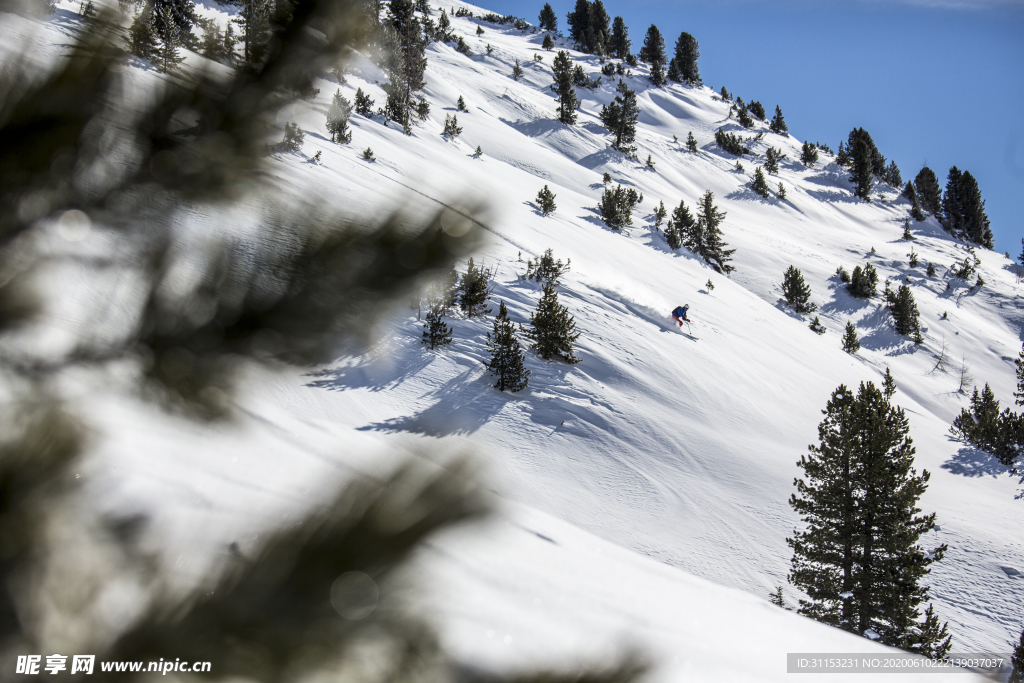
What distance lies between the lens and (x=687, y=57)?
59.4 m

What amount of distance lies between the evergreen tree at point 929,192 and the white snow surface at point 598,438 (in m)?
28.5

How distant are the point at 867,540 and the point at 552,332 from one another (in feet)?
20.2

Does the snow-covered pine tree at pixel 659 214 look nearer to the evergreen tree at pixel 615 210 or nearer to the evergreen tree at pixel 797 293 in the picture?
the evergreen tree at pixel 615 210

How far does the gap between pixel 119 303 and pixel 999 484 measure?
17014 millimetres

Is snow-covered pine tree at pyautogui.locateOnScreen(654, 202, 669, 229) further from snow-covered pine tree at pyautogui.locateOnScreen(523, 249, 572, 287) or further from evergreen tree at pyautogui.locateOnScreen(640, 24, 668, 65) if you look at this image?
evergreen tree at pyautogui.locateOnScreen(640, 24, 668, 65)

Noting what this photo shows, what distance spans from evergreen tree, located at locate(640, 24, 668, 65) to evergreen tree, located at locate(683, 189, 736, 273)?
4009 cm

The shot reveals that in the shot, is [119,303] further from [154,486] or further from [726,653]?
[726,653]

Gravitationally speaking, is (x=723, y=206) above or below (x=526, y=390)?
above

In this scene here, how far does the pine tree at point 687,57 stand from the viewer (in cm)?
5894

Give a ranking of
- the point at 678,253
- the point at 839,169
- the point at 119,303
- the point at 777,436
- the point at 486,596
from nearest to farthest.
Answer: the point at 119,303 → the point at 486,596 → the point at 777,436 → the point at 678,253 → the point at 839,169

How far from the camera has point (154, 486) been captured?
1919 millimetres

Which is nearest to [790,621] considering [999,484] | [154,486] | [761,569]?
[761,569]

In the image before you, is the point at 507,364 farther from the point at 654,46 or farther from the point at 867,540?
the point at 654,46

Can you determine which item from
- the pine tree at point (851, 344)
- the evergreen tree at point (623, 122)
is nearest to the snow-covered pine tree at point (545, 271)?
the pine tree at point (851, 344)
